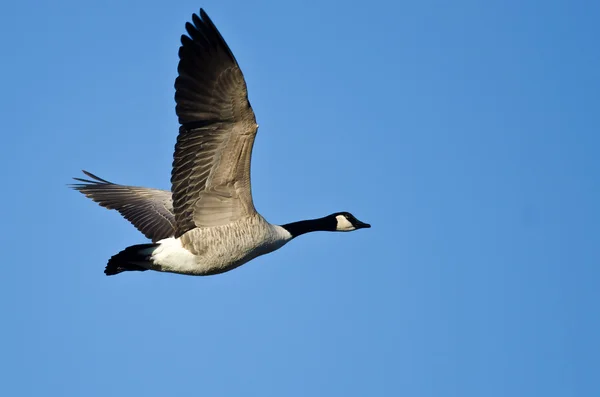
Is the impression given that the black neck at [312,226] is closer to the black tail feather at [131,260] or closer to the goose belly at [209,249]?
the goose belly at [209,249]

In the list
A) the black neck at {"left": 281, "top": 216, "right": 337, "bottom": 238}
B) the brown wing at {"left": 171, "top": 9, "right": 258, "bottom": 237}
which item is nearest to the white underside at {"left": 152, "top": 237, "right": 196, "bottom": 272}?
the brown wing at {"left": 171, "top": 9, "right": 258, "bottom": 237}

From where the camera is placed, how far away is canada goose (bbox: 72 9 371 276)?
362 inches

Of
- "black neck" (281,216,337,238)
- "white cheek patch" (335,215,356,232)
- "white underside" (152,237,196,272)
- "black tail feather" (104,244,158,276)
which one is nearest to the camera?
"black tail feather" (104,244,158,276)

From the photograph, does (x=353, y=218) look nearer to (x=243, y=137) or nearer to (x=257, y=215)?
(x=257, y=215)

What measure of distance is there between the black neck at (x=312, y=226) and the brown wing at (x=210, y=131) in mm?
1223

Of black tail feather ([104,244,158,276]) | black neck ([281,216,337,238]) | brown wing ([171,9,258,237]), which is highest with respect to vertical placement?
brown wing ([171,9,258,237])

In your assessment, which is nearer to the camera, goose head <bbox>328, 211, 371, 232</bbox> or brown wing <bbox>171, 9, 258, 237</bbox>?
brown wing <bbox>171, 9, 258, 237</bbox>

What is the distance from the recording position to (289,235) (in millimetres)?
11156

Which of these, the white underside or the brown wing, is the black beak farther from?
the white underside

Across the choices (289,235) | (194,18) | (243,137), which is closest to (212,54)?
(194,18)

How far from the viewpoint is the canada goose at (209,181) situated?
9195 mm

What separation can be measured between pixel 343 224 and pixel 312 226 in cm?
71

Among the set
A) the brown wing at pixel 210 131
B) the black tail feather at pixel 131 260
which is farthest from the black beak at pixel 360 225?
the black tail feather at pixel 131 260

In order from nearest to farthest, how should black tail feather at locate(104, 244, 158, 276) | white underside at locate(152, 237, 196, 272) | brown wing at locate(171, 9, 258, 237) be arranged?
1. brown wing at locate(171, 9, 258, 237)
2. black tail feather at locate(104, 244, 158, 276)
3. white underside at locate(152, 237, 196, 272)
